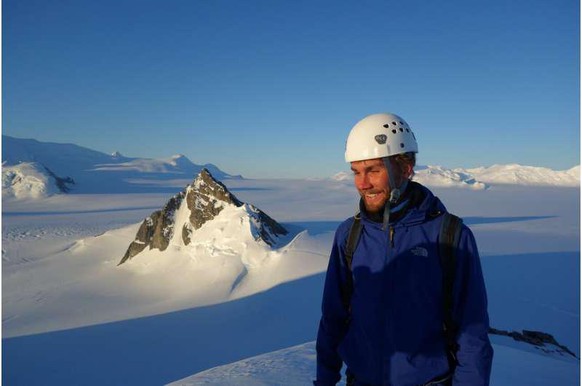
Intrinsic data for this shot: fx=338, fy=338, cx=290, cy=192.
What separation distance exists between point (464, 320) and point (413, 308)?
32 centimetres

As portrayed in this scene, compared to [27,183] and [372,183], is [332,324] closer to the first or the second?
[372,183]

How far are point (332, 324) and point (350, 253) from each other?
601 millimetres

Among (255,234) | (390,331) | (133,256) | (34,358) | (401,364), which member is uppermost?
(390,331)

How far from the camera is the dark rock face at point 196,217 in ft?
64.9

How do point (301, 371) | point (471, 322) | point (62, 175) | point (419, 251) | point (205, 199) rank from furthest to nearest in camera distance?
point (62, 175) → point (205, 199) → point (301, 371) → point (419, 251) → point (471, 322)

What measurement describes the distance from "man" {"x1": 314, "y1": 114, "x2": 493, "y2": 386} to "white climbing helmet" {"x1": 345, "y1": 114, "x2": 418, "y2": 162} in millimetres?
11

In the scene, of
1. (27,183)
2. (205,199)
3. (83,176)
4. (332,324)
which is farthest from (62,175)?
(332,324)

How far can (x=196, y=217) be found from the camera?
66.8 ft

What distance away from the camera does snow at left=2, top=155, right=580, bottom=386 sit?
7373 mm

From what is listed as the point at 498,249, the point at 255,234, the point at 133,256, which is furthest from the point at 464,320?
the point at 498,249

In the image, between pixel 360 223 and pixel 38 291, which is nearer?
pixel 360 223

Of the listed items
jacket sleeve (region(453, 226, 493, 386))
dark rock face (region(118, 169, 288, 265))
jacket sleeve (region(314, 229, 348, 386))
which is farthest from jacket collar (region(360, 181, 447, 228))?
dark rock face (region(118, 169, 288, 265))

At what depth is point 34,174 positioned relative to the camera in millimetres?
77500

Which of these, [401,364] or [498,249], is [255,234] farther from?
[498,249]
